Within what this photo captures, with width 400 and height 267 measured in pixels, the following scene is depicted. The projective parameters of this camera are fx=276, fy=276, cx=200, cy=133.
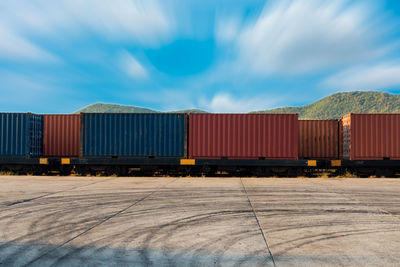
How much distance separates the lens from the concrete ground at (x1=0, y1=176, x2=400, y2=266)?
364 cm

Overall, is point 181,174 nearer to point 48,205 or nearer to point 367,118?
point 48,205

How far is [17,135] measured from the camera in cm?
1491

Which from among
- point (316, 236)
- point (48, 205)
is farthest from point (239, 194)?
point (48, 205)

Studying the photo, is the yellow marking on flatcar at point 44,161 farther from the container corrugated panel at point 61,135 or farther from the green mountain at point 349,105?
the green mountain at point 349,105

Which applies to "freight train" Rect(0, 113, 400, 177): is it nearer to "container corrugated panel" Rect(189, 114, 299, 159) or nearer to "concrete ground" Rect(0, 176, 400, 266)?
"container corrugated panel" Rect(189, 114, 299, 159)

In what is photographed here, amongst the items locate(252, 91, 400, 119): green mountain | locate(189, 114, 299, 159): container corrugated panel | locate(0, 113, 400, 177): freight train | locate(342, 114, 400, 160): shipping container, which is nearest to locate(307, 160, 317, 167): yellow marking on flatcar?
locate(0, 113, 400, 177): freight train

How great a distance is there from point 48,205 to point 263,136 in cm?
1015

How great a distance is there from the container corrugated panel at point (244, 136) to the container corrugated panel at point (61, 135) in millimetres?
6492

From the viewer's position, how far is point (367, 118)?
556 inches

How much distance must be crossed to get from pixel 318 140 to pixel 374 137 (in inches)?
104

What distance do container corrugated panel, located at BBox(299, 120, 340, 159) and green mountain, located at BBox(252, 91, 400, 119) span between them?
136 metres

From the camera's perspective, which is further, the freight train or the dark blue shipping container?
the dark blue shipping container

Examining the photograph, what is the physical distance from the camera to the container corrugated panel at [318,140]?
15.4m

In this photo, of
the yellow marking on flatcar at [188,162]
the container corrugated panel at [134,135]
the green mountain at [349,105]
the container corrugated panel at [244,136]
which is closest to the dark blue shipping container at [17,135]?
the container corrugated panel at [134,135]
